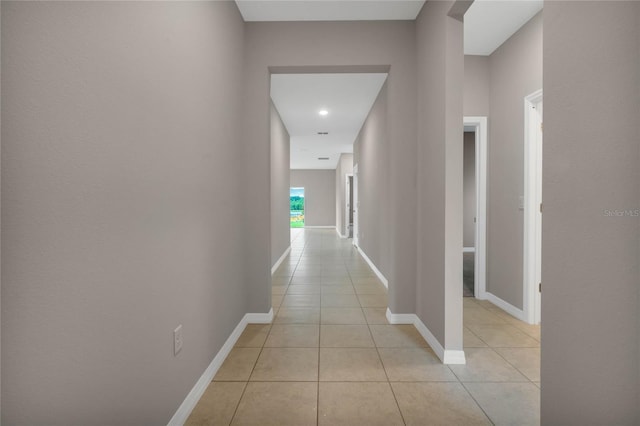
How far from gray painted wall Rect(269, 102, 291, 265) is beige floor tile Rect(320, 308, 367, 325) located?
1772 millimetres

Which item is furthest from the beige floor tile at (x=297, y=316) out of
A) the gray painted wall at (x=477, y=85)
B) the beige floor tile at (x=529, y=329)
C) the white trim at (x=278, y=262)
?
the gray painted wall at (x=477, y=85)

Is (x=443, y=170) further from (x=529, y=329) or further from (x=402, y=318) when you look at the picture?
(x=529, y=329)

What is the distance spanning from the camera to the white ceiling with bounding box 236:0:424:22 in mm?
2439

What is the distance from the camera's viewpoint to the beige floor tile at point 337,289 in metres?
3.71

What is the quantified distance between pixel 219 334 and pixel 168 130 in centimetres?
140

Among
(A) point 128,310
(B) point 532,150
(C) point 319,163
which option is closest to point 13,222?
(A) point 128,310

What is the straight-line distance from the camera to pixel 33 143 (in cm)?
78

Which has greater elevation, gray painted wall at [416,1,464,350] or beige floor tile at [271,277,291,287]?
gray painted wall at [416,1,464,350]

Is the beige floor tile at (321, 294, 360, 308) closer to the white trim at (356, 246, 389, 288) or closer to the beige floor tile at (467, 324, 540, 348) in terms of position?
the white trim at (356, 246, 389, 288)

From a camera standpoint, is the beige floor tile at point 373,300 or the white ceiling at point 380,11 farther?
the beige floor tile at point 373,300

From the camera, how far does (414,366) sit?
2.04 metres

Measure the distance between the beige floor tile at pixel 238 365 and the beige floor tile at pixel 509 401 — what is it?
4.66 ft

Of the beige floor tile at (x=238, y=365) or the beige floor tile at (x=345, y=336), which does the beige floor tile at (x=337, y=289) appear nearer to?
the beige floor tile at (x=345, y=336)

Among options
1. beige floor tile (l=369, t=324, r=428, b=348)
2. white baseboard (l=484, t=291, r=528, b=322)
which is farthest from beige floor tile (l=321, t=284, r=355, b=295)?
white baseboard (l=484, t=291, r=528, b=322)
